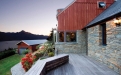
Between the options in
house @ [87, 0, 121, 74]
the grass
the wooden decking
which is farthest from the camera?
the grass

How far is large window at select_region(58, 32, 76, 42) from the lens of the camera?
36.6 ft

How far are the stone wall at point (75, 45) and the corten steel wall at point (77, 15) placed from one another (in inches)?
35.6

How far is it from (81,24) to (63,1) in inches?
294

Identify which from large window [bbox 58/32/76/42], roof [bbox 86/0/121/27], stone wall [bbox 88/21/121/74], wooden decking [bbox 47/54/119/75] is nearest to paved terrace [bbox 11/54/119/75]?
wooden decking [bbox 47/54/119/75]

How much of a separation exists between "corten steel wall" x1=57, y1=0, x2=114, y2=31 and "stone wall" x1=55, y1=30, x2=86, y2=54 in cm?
91

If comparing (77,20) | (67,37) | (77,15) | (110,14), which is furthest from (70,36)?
(110,14)

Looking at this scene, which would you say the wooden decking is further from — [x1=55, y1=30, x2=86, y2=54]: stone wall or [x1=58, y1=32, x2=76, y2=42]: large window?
[x1=58, y1=32, x2=76, y2=42]: large window

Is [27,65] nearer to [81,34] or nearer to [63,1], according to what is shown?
[81,34]

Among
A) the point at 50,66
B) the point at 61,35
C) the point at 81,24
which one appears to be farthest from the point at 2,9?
the point at 50,66

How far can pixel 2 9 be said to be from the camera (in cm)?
2047

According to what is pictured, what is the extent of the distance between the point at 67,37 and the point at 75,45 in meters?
1.26

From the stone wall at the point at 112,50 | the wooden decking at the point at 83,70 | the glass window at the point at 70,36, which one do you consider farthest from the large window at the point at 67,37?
the wooden decking at the point at 83,70

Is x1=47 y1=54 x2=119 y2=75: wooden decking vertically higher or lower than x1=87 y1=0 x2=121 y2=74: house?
lower

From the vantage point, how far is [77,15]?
11.1m
